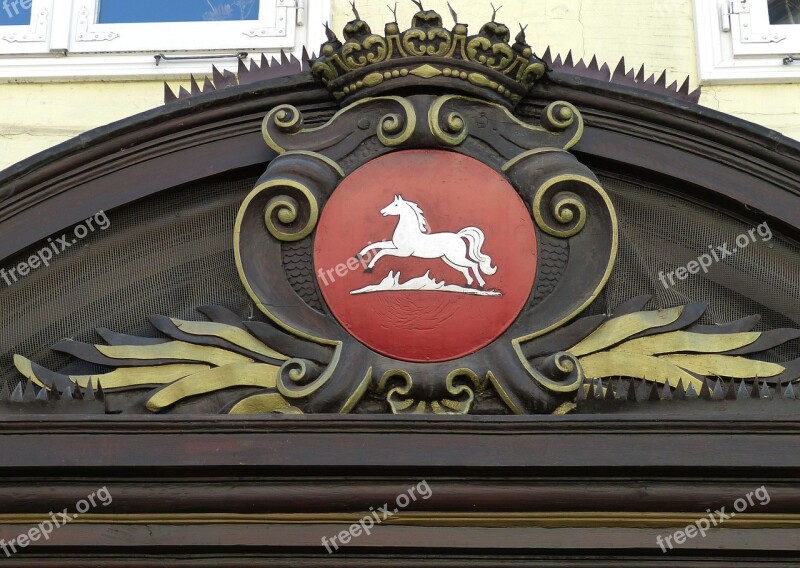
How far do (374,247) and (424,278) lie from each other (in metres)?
0.18

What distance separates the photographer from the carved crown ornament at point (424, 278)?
4180 millimetres

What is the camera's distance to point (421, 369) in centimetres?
418

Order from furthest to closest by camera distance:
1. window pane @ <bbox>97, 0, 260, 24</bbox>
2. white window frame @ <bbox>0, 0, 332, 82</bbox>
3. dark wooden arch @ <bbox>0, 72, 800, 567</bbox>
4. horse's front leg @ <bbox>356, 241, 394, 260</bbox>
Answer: window pane @ <bbox>97, 0, 260, 24</bbox>
white window frame @ <bbox>0, 0, 332, 82</bbox>
horse's front leg @ <bbox>356, 241, 394, 260</bbox>
dark wooden arch @ <bbox>0, 72, 800, 567</bbox>

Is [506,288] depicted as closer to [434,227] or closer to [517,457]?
[434,227]

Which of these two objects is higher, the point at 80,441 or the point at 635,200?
the point at 635,200

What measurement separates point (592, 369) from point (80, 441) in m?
1.48

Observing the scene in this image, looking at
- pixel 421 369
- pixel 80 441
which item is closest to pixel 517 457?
pixel 421 369

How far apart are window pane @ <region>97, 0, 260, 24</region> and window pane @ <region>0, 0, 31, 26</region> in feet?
0.94
